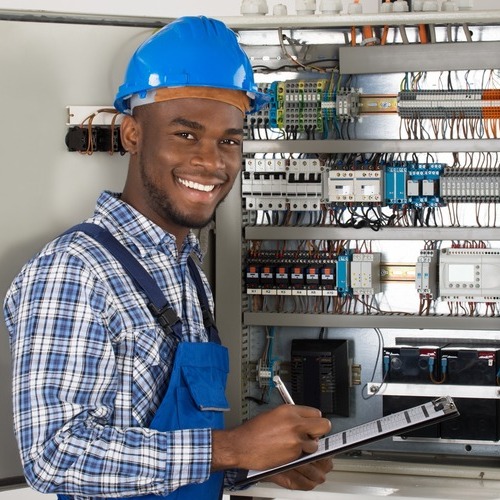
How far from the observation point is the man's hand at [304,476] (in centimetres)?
201

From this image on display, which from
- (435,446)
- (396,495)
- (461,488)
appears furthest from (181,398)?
(435,446)

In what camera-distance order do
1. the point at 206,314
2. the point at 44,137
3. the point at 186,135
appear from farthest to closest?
the point at 44,137, the point at 206,314, the point at 186,135

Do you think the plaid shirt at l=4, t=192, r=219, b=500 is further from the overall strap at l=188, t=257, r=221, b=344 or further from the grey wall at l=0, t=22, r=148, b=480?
the grey wall at l=0, t=22, r=148, b=480

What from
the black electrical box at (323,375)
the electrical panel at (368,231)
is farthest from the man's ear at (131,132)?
the black electrical box at (323,375)

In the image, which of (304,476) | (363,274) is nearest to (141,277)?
(304,476)

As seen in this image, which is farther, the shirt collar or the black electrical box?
the black electrical box

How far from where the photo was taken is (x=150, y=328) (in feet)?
5.51

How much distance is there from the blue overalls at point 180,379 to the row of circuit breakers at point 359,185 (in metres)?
1.04

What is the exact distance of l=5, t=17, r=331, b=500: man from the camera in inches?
60.1

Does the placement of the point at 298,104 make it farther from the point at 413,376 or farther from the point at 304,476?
the point at 304,476

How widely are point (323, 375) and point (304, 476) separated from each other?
30.6 inches

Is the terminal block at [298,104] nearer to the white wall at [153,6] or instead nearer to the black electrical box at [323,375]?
the black electrical box at [323,375]

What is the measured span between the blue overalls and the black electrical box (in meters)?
1.00

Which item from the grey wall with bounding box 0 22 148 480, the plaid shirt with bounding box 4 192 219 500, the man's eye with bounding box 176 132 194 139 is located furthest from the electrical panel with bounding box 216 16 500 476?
the plaid shirt with bounding box 4 192 219 500
